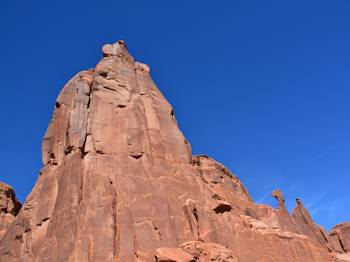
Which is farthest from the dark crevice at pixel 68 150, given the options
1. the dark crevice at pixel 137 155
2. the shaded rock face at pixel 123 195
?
the dark crevice at pixel 137 155

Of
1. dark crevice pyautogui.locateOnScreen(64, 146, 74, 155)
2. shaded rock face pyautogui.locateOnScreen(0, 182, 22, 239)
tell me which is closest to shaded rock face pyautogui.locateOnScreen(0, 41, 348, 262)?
dark crevice pyautogui.locateOnScreen(64, 146, 74, 155)

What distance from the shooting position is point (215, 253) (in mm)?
27438

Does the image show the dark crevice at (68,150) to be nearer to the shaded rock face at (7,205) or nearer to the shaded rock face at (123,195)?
the shaded rock face at (123,195)

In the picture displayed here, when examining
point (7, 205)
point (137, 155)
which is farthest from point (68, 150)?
point (7, 205)

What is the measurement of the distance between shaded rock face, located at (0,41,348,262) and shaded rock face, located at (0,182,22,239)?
69.2 ft

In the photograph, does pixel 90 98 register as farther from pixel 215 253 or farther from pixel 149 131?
pixel 215 253

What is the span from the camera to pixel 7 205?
57.5 m

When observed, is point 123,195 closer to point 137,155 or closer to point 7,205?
point 137,155

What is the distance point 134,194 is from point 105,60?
15.5 m

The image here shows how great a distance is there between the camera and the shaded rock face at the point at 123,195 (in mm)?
27797

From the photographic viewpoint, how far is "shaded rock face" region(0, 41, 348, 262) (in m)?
27.8

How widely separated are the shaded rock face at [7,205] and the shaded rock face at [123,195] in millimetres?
21091

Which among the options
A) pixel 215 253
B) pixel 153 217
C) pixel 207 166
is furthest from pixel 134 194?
pixel 207 166

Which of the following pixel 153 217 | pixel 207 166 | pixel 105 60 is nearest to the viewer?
pixel 153 217
